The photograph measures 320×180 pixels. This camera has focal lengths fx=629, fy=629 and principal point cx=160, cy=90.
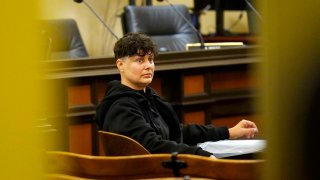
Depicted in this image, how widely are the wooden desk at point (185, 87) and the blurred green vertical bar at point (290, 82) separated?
292 cm

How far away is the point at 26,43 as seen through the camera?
51 centimetres

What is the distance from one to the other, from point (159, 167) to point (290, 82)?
2.91 feet

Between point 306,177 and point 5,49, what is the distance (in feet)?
0.99

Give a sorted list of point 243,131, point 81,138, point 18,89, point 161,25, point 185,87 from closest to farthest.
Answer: point 18,89
point 243,131
point 81,138
point 185,87
point 161,25

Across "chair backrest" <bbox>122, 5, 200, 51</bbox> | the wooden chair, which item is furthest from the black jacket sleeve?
"chair backrest" <bbox>122, 5, 200, 51</bbox>

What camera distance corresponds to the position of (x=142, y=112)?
89.0 inches

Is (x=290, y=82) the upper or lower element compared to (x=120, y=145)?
upper

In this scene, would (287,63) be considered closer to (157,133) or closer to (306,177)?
(306,177)

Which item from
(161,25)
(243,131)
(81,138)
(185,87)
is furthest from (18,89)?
(161,25)

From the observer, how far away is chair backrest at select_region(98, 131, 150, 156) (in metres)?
2.01

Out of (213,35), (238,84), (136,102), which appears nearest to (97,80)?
(238,84)

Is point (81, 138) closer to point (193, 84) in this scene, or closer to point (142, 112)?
point (193, 84)

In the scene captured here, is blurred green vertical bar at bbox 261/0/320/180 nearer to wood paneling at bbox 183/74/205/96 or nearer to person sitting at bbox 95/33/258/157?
person sitting at bbox 95/33/258/157

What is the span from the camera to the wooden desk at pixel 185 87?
3.65 metres
